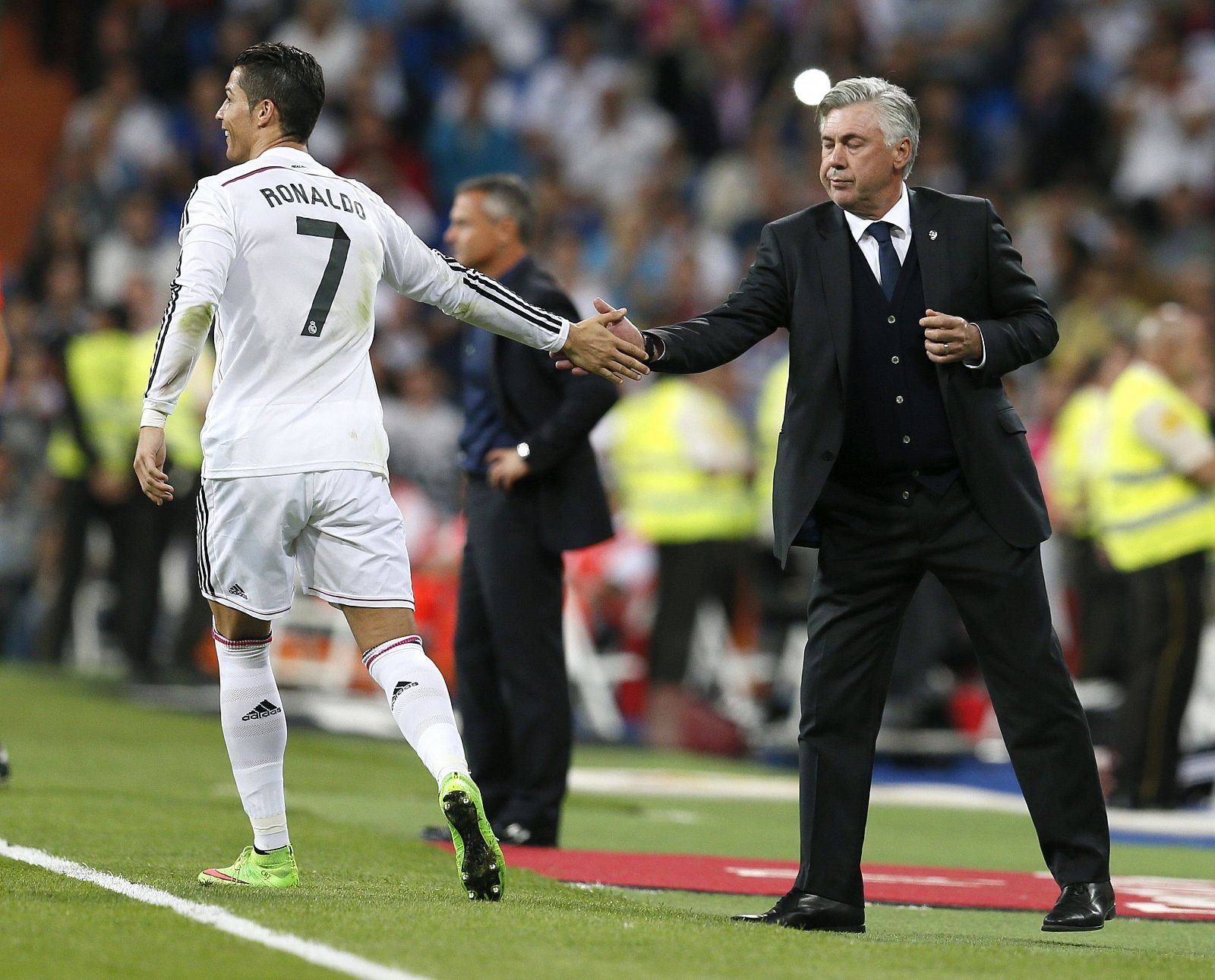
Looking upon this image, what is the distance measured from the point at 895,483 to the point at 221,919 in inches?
85.2

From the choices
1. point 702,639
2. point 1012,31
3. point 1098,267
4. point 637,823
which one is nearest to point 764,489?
point 702,639

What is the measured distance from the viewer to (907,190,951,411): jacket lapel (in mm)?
5297

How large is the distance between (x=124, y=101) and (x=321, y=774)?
9.42 m

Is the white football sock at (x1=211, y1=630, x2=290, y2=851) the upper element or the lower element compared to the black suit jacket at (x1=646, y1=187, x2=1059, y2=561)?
lower

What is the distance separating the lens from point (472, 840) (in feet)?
16.3

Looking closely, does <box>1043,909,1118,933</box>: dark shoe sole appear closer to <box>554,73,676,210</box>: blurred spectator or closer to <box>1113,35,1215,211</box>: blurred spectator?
<box>1113,35,1215,211</box>: blurred spectator

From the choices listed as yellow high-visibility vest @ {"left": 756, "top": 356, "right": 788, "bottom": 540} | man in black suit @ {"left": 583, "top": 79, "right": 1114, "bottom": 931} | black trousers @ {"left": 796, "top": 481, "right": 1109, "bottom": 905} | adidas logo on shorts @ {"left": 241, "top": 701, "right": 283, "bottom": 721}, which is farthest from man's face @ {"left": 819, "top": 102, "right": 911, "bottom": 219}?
yellow high-visibility vest @ {"left": 756, "top": 356, "right": 788, "bottom": 540}

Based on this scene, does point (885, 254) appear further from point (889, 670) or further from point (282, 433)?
point (282, 433)

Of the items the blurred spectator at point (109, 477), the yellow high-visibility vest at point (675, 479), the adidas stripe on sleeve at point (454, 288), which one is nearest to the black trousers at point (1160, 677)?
the yellow high-visibility vest at point (675, 479)

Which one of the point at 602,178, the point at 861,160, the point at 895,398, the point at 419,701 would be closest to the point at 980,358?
the point at 895,398

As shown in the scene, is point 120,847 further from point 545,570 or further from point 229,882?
point 545,570

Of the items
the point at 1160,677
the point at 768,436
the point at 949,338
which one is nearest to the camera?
the point at 949,338

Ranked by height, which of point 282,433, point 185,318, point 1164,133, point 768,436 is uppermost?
point 1164,133

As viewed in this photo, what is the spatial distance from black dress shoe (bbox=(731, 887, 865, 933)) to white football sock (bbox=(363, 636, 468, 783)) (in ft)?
3.02
